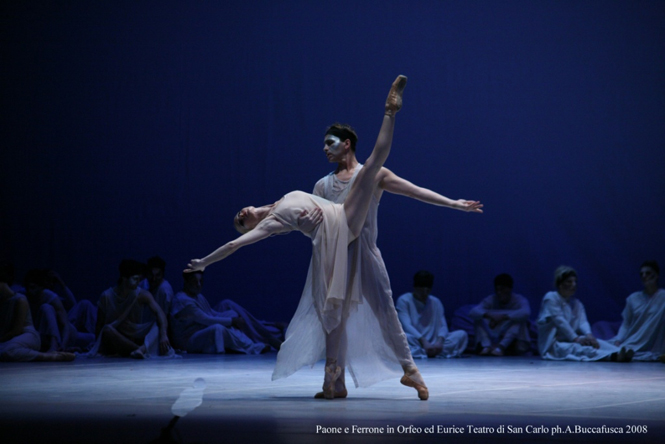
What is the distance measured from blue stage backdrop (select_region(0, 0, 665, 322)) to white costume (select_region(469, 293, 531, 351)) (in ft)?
1.09

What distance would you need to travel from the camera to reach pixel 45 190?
29.8 ft

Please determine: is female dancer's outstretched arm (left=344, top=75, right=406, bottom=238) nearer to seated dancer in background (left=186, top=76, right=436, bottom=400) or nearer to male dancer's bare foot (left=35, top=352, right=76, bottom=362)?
seated dancer in background (left=186, top=76, right=436, bottom=400)

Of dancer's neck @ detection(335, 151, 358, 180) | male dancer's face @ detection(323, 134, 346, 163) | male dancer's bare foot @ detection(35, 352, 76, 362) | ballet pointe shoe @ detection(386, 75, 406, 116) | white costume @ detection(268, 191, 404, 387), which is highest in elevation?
ballet pointe shoe @ detection(386, 75, 406, 116)

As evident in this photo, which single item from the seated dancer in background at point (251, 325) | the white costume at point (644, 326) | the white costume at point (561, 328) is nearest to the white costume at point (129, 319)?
the seated dancer in background at point (251, 325)

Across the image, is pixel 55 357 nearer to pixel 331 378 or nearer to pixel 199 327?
pixel 199 327

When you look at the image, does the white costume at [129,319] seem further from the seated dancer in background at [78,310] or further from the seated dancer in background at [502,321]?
the seated dancer in background at [502,321]

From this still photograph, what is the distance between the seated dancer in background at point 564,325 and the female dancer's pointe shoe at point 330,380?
4.16m

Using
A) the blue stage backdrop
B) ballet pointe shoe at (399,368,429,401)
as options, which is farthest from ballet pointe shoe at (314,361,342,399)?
the blue stage backdrop

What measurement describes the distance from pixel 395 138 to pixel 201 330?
2.73m

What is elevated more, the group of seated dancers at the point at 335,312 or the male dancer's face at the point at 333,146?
the male dancer's face at the point at 333,146

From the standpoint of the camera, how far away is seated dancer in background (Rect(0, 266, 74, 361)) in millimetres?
6535

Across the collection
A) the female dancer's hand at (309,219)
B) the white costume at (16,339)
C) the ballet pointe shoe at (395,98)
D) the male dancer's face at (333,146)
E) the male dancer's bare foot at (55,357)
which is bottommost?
the male dancer's bare foot at (55,357)

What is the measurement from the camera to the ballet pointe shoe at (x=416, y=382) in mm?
3781

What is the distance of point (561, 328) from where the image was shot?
301 inches
